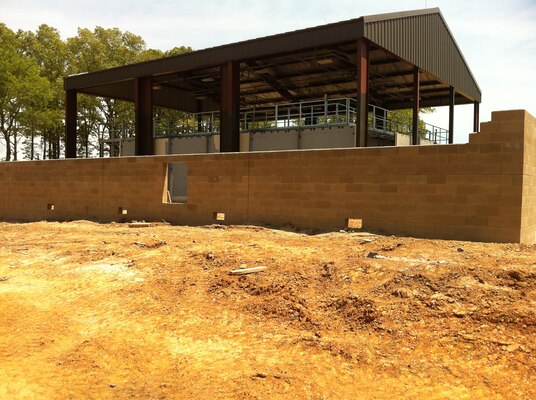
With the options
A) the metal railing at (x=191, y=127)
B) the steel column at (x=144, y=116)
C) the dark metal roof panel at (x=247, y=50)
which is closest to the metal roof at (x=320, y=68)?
the dark metal roof panel at (x=247, y=50)

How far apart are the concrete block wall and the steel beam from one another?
15.2ft

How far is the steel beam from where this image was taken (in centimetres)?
1569

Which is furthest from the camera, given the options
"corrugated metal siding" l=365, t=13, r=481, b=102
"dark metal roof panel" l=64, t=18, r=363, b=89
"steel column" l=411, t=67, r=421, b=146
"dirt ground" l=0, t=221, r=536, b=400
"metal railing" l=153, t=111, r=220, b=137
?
"metal railing" l=153, t=111, r=220, b=137

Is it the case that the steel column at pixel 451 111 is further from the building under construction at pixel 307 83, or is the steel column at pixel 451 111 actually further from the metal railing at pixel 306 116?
the metal railing at pixel 306 116

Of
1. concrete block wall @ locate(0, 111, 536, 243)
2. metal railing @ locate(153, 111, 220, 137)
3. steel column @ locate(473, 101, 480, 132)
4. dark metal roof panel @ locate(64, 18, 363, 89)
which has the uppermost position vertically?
dark metal roof panel @ locate(64, 18, 363, 89)

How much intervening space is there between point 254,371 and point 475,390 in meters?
2.16

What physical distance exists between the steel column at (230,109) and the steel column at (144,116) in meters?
5.44

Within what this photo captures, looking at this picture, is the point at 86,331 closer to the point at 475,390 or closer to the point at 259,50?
the point at 475,390

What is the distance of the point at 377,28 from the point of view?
52.9 feet

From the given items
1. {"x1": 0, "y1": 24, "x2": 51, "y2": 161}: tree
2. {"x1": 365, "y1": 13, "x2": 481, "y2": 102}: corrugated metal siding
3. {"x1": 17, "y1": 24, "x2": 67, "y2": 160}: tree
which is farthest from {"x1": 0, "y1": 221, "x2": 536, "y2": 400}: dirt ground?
{"x1": 17, "y1": 24, "x2": 67, "y2": 160}: tree

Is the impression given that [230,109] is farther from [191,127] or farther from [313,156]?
[313,156]

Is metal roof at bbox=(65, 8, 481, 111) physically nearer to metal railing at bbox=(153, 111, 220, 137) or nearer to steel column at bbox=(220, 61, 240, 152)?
steel column at bbox=(220, 61, 240, 152)

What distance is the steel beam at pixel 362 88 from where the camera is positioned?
15.7m

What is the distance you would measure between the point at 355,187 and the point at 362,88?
21.0 ft
